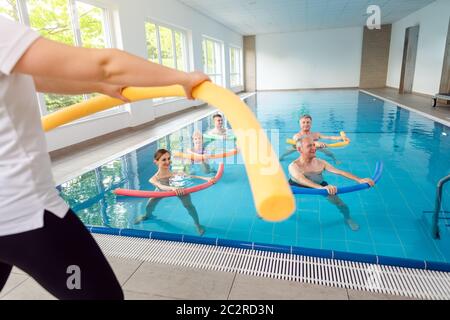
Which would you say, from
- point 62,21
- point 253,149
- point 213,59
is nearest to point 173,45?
point 62,21

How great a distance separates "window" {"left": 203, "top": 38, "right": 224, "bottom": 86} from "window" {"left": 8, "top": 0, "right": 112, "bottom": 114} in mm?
6700

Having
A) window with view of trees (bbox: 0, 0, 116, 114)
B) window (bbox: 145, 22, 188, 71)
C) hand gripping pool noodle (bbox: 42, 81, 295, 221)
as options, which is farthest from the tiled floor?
window (bbox: 145, 22, 188, 71)

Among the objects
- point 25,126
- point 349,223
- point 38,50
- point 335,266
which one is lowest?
point 349,223

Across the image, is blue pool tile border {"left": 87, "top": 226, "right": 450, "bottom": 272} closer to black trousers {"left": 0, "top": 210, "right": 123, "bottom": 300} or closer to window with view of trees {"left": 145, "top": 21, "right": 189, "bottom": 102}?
black trousers {"left": 0, "top": 210, "right": 123, "bottom": 300}

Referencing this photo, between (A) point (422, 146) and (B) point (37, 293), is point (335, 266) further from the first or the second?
(A) point (422, 146)

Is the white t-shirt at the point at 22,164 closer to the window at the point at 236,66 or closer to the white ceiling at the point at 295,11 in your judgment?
the white ceiling at the point at 295,11

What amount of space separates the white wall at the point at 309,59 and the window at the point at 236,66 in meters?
1.35

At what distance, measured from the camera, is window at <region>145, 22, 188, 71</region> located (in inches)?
370

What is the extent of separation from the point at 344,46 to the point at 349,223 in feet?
63.6

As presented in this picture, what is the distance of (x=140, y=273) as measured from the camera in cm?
209

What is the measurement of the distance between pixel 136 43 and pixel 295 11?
8.14 m

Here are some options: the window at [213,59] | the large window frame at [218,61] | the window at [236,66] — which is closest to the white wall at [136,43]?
the window at [213,59]

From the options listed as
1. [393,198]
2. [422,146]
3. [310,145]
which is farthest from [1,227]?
[422,146]

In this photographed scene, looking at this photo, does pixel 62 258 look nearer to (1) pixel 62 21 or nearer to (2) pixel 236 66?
(1) pixel 62 21
